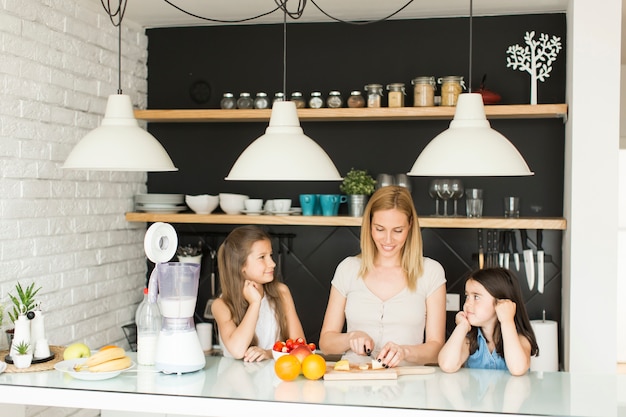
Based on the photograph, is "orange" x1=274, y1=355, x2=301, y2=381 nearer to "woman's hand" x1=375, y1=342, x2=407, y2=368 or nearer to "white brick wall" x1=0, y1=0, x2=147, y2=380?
"woman's hand" x1=375, y1=342, x2=407, y2=368

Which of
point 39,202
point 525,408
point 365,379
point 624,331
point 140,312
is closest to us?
point 525,408

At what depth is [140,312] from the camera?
2533 mm

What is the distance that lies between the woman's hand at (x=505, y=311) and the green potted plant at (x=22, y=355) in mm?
1536

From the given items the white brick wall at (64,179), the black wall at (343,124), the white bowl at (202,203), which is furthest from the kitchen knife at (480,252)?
the white brick wall at (64,179)

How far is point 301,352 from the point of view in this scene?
2.39 metres

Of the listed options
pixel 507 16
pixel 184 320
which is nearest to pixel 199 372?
pixel 184 320

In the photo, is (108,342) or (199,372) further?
(108,342)

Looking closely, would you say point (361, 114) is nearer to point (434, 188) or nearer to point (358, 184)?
point (358, 184)

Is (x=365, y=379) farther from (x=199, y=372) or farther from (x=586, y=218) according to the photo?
(x=586, y=218)

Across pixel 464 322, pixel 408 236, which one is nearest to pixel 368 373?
pixel 464 322

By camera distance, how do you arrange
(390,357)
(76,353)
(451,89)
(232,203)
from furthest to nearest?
(232,203) → (451,89) → (76,353) → (390,357)

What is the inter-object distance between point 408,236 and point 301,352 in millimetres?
911

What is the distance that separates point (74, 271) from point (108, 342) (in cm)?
54

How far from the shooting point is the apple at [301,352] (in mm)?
2376
